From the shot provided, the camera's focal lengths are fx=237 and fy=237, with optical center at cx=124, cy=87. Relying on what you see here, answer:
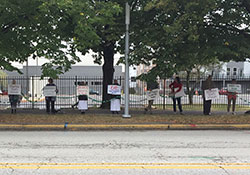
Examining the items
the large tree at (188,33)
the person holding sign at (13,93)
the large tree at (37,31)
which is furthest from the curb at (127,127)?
the person holding sign at (13,93)

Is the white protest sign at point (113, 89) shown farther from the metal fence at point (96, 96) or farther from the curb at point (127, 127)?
the curb at point (127, 127)

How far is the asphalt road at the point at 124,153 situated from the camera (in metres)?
4.48

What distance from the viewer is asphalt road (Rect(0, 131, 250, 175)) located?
14.7 feet

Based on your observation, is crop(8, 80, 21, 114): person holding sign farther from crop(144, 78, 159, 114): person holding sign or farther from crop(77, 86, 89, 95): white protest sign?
crop(144, 78, 159, 114): person holding sign

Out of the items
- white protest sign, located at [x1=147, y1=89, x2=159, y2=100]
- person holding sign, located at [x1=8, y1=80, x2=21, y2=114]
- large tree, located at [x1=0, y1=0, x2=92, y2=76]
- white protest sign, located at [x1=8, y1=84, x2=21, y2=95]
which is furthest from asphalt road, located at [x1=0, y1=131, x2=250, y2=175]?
white protest sign, located at [x1=8, y1=84, x2=21, y2=95]

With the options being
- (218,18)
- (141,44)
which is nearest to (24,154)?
(141,44)

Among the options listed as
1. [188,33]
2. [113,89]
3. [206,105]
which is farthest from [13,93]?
[206,105]

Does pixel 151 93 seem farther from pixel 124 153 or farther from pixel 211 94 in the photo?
pixel 124 153

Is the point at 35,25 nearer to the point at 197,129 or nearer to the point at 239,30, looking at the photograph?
the point at 197,129

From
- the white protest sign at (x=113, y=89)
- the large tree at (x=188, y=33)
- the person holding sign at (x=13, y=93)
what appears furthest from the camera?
the person holding sign at (x=13, y=93)

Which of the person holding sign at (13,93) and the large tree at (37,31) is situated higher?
the large tree at (37,31)

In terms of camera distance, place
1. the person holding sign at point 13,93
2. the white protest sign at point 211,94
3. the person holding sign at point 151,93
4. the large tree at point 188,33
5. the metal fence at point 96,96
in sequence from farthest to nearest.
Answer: the metal fence at point 96,96
the person holding sign at point 13,93
the person holding sign at point 151,93
the white protest sign at point 211,94
the large tree at point 188,33

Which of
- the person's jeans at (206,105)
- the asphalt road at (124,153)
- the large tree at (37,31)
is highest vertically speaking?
the large tree at (37,31)

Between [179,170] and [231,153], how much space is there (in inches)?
80.1
